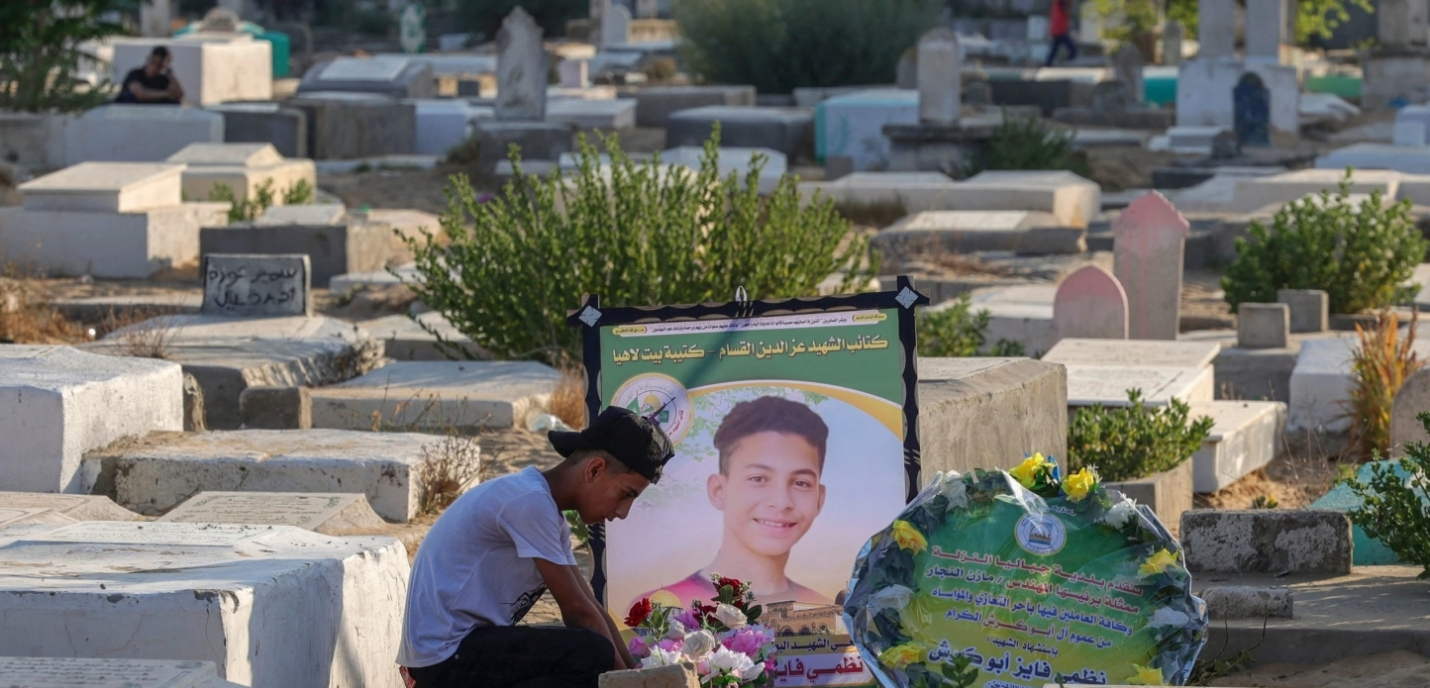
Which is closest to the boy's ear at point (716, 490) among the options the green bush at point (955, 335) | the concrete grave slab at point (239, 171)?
the green bush at point (955, 335)

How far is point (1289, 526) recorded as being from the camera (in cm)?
531

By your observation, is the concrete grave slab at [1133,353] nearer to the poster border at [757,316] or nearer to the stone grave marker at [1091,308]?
the stone grave marker at [1091,308]

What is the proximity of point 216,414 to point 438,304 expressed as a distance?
56.6 inches

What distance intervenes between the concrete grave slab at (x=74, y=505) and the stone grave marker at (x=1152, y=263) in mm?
6281

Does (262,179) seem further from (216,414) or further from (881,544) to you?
(881,544)

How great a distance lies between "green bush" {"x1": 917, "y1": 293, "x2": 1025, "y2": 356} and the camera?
892 cm

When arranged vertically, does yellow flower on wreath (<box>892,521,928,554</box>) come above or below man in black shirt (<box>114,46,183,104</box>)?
below

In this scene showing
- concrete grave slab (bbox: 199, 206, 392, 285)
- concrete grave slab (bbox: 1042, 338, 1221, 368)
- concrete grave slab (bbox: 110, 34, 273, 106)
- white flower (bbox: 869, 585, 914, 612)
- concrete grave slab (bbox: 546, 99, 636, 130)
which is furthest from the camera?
concrete grave slab (bbox: 110, 34, 273, 106)

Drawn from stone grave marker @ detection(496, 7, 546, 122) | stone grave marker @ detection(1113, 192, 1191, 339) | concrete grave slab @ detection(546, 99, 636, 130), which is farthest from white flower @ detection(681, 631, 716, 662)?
concrete grave slab @ detection(546, 99, 636, 130)

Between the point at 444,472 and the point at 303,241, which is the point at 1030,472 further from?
the point at 303,241

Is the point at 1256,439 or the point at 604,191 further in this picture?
the point at 604,191

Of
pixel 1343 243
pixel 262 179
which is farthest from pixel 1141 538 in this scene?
pixel 262 179

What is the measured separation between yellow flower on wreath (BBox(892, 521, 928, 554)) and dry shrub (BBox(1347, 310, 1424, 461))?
15.0 feet

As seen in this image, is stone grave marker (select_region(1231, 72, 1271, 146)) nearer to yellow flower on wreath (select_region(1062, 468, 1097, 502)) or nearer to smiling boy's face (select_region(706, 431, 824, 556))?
smiling boy's face (select_region(706, 431, 824, 556))
